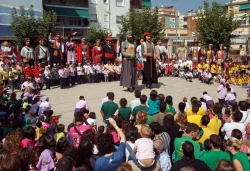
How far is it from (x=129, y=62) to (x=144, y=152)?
26.5ft

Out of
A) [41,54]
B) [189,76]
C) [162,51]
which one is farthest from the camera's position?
[162,51]

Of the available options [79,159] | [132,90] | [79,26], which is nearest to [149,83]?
[132,90]

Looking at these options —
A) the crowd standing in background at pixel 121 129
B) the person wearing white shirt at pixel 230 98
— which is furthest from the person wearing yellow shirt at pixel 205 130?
the person wearing white shirt at pixel 230 98

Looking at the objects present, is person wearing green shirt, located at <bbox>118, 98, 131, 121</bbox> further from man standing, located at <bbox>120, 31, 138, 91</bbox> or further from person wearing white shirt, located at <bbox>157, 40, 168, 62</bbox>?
person wearing white shirt, located at <bbox>157, 40, 168, 62</bbox>

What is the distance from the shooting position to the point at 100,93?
1278cm

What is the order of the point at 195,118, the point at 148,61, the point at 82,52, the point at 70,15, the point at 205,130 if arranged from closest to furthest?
the point at 205,130 < the point at 195,118 < the point at 148,61 < the point at 82,52 < the point at 70,15

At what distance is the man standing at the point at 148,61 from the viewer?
12078 mm

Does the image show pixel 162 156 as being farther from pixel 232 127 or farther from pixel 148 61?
pixel 148 61

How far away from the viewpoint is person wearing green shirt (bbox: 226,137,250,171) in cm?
418

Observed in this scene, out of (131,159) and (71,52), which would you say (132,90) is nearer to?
(71,52)

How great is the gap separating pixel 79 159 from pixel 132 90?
27.6 ft

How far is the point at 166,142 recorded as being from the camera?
492cm

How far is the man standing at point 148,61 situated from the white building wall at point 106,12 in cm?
2659

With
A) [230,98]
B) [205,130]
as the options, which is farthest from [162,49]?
[205,130]
